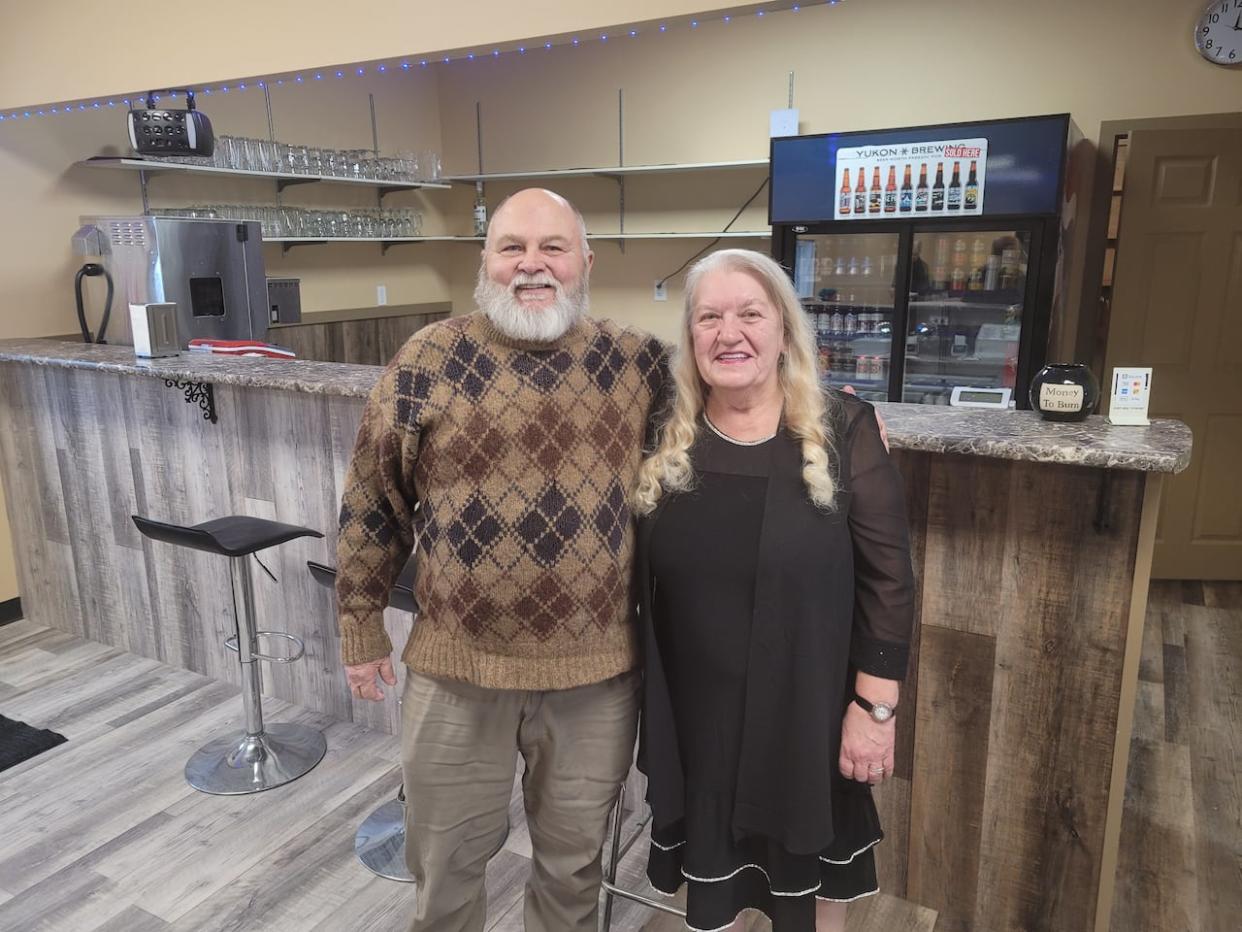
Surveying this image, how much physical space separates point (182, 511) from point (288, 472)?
57 centimetres

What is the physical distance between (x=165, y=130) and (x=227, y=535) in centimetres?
155

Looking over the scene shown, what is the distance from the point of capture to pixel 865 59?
443cm

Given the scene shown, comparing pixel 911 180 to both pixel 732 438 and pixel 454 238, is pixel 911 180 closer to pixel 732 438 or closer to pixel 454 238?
pixel 454 238

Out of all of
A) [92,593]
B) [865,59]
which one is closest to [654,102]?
[865,59]

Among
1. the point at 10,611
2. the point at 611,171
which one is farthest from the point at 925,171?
the point at 10,611

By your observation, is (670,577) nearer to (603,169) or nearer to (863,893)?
(863,893)

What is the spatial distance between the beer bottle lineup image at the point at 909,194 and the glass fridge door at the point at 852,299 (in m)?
0.26

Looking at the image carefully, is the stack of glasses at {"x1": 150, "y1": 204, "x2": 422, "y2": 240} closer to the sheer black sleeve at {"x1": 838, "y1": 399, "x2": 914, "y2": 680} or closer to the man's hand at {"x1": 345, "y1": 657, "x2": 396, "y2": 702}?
the man's hand at {"x1": 345, "y1": 657, "x2": 396, "y2": 702}

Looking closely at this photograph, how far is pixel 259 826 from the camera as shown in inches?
95.4

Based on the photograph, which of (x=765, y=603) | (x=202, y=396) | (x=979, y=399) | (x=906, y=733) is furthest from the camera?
(x=202, y=396)

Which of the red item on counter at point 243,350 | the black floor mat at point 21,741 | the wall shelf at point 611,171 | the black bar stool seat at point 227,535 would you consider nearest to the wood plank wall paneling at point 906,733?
the black bar stool seat at point 227,535

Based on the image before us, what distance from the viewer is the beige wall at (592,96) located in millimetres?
2986

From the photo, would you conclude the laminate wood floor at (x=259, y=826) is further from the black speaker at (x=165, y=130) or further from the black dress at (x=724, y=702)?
the black speaker at (x=165, y=130)

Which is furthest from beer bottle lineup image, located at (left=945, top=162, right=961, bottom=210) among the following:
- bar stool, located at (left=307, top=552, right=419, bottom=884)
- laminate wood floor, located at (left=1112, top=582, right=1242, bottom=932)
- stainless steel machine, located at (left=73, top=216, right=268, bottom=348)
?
stainless steel machine, located at (left=73, top=216, right=268, bottom=348)
